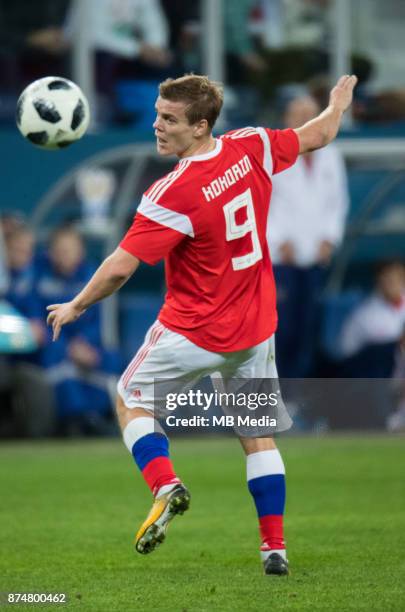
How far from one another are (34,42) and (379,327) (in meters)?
4.60

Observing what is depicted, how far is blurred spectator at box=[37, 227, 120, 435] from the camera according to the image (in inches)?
503

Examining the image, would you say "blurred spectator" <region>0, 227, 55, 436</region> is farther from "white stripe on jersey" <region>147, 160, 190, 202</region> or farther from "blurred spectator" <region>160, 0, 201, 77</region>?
"white stripe on jersey" <region>147, 160, 190, 202</region>

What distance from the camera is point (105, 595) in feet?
20.0

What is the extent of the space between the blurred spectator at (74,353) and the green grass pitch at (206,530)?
321 mm

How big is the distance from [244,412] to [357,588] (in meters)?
1.00

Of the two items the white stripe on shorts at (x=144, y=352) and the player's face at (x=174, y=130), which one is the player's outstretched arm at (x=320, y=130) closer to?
the player's face at (x=174, y=130)

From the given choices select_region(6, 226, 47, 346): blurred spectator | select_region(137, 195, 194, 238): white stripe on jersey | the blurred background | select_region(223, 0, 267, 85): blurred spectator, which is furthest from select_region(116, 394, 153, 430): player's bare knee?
select_region(223, 0, 267, 85): blurred spectator

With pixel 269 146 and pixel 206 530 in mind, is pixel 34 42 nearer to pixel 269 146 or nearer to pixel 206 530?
pixel 206 530

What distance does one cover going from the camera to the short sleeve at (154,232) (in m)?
6.47

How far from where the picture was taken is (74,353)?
1288 centimetres

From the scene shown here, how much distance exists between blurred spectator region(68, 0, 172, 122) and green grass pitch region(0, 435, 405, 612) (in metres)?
4.01

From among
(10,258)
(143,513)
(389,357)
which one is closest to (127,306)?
(10,258)

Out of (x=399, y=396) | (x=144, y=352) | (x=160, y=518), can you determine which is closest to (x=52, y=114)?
(x=144, y=352)

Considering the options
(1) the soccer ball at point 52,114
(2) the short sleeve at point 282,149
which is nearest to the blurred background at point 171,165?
(1) the soccer ball at point 52,114
